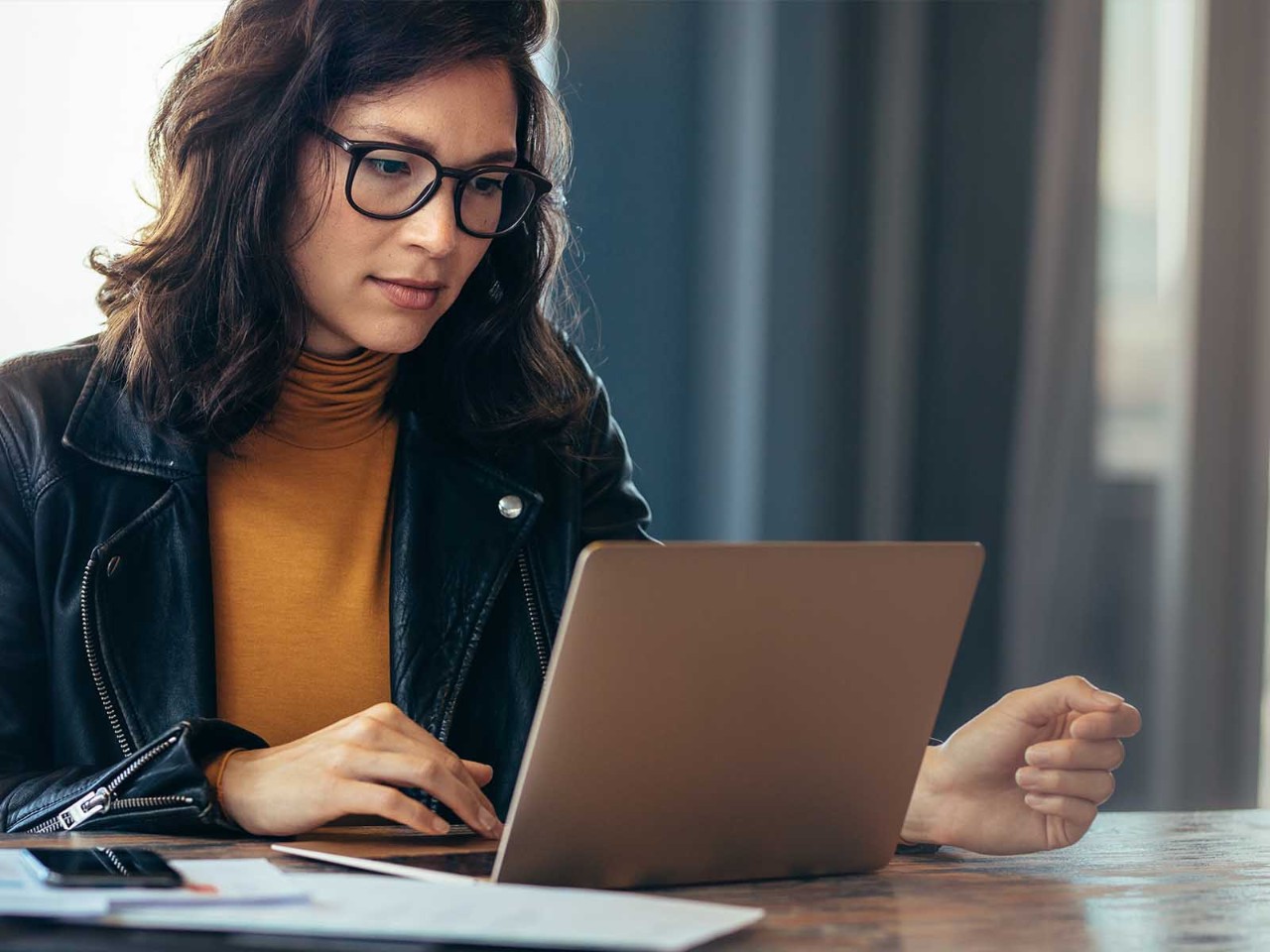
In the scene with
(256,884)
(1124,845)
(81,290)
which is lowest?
(1124,845)

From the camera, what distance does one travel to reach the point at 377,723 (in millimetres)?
1050

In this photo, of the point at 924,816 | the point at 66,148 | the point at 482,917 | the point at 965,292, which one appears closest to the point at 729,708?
the point at 482,917

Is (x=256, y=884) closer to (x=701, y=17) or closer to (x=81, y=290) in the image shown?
(x=81, y=290)

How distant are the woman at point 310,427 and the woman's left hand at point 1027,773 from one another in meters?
0.46

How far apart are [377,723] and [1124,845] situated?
0.59 metres

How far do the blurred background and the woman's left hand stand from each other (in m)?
1.47

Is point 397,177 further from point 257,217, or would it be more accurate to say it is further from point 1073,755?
point 1073,755

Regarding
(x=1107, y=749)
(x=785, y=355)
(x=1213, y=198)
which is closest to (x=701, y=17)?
(x=785, y=355)

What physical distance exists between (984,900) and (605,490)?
882mm

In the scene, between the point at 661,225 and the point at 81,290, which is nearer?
the point at 81,290

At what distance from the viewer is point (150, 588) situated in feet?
4.66

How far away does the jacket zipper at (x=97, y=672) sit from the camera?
1369mm

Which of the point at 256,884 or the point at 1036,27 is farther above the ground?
the point at 1036,27

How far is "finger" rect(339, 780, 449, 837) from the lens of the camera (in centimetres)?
102
